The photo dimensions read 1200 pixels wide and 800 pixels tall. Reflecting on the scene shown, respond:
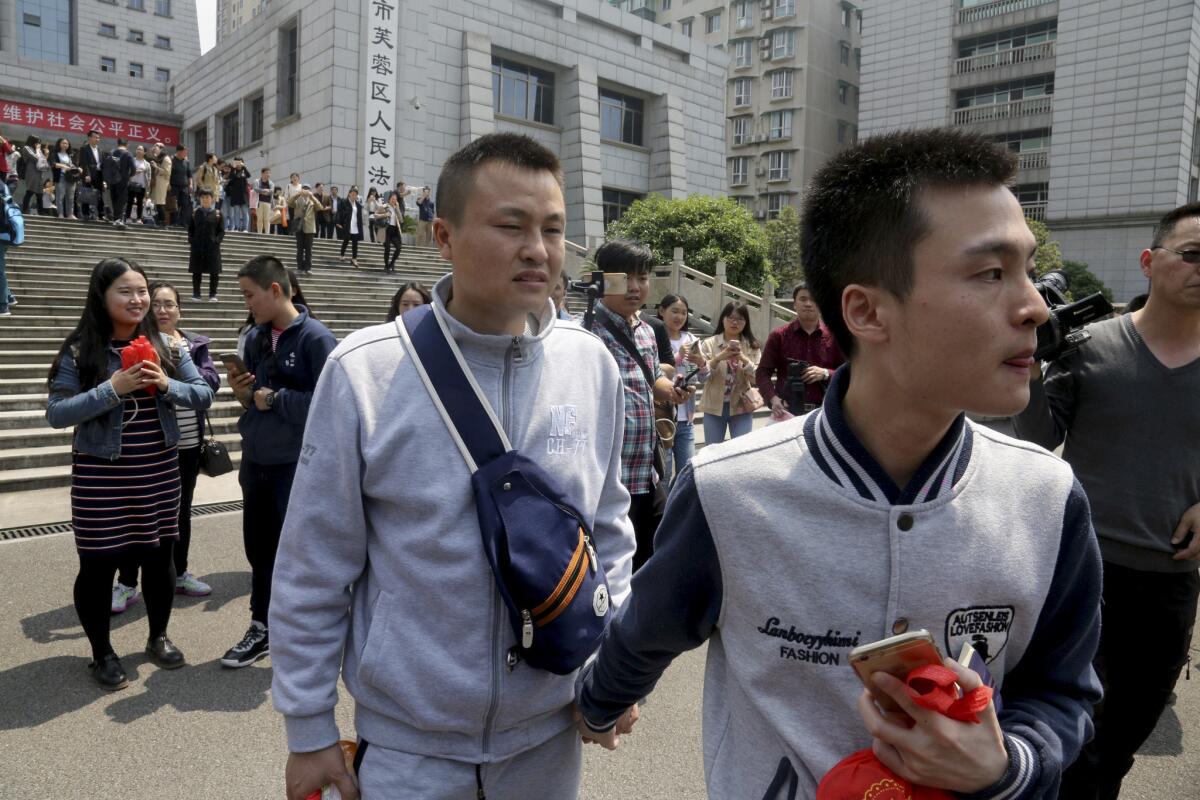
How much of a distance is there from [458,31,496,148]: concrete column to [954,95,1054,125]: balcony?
80.8 feet

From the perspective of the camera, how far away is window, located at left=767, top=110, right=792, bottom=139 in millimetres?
48469

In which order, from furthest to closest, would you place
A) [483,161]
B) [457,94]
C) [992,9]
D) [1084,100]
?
[992,9], [1084,100], [457,94], [483,161]

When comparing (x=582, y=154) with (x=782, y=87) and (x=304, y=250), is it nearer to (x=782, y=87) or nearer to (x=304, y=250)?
(x=304, y=250)

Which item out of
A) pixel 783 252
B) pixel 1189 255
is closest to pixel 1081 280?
pixel 783 252

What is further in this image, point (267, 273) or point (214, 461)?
point (214, 461)

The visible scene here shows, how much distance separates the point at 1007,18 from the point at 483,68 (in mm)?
28021

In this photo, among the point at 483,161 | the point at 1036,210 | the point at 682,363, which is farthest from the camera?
the point at 1036,210

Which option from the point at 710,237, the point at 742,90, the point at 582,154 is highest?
the point at 742,90

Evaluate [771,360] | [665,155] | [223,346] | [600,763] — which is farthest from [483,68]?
[600,763]

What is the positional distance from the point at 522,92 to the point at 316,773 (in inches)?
1263

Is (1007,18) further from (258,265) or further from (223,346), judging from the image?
(258,265)

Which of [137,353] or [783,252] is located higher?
[783,252]

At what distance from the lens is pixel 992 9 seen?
137ft

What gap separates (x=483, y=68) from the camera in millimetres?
28938
